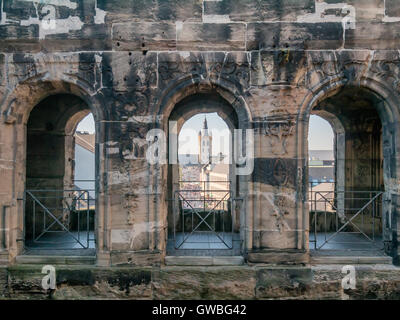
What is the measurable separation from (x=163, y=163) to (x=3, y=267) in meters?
3.18

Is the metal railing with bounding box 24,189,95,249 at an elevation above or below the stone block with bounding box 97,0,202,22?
below

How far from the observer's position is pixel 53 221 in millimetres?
6410

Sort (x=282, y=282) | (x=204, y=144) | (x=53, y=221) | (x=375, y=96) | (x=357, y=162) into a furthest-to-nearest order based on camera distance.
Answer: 1. (x=204, y=144)
2. (x=357, y=162)
3. (x=53, y=221)
4. (x=375, y=96)
5. (x=282, y=282)

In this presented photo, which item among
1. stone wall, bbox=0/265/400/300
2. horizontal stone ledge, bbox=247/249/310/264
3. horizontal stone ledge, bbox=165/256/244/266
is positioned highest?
horizontal stone ledge, bbox=247/249/310/264

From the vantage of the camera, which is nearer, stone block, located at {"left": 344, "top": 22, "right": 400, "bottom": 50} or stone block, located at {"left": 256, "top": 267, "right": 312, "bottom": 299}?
stone block, located at {"left": 256, "top": 267, "right": 312, "bottom": 299}

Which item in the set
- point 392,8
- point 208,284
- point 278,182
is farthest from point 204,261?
point 392,8

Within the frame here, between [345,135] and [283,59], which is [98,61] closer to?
[283,59]

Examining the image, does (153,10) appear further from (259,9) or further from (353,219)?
(353,219)

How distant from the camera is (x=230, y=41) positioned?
15.3 feet

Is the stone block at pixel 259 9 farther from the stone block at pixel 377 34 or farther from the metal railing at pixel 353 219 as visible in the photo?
the metal railing at pixel 353 219

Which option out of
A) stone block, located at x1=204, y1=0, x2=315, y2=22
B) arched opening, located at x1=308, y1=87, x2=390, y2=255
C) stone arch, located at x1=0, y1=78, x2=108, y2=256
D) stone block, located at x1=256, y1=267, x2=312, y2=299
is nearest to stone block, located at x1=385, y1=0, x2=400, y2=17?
stone block, located at x1=204, y1=0, x2=315, y2=22

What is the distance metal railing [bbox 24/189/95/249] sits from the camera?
535 centimetres

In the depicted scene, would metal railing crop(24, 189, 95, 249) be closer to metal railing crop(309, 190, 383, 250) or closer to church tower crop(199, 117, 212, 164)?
metal railing crop(309, 190, 383, 250)

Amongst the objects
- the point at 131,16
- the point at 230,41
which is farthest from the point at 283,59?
the point at 131,16
